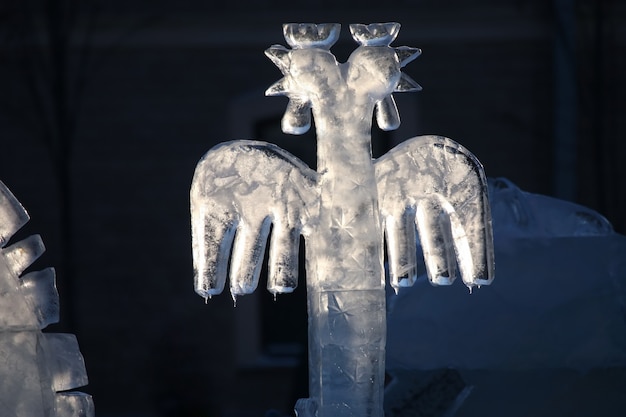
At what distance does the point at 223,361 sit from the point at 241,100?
1.64m

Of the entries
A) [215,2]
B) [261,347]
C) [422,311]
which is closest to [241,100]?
[215,2]

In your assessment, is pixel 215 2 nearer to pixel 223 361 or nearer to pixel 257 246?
pixel 223 361

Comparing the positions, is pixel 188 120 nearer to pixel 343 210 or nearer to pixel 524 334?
pixel 524 334

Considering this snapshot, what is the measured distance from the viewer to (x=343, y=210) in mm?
2242

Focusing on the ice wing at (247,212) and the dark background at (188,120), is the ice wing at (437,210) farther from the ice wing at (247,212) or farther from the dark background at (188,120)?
the dark background at (188,120)

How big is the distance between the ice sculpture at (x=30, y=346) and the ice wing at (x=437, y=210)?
651 mm

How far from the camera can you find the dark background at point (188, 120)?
7234 millimetres

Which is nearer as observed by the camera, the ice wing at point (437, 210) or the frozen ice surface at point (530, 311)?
the ice wing at point (437, 210)

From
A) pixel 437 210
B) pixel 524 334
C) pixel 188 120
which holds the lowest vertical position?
pixel 524 334

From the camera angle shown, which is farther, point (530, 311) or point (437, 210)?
point (530, 311)

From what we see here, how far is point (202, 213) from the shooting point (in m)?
2.21

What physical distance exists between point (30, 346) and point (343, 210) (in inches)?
25.5

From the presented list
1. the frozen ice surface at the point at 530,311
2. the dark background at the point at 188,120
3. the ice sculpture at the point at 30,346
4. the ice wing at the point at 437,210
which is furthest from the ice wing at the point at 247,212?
the dark background at the point at 188,120

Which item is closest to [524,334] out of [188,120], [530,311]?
[530,311]
